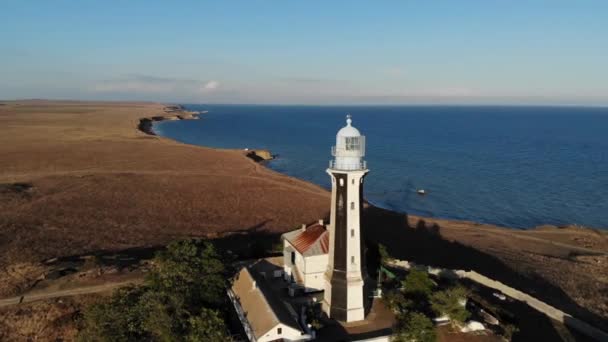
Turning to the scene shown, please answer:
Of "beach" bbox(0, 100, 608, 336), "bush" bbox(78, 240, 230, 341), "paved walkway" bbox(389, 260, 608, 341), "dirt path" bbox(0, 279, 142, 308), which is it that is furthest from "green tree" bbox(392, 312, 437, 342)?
"dirt path" bbox(0, 279, 142, 308)

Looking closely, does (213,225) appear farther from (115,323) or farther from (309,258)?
(115,323)

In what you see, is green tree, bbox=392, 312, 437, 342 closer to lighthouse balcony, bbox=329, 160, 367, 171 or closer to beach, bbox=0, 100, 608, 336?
lighthouse balcony, bbox=329, 160, 367, 171

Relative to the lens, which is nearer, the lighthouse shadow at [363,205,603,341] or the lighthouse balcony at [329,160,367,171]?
the lighthouse balcony at [329,160,367,171]

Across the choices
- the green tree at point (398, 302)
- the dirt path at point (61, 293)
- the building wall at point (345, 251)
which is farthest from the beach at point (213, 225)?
the building wall at point (345, 251)

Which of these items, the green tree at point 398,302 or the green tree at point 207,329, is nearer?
the green tree at point 207,329

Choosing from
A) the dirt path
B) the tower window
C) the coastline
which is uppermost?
the tower window

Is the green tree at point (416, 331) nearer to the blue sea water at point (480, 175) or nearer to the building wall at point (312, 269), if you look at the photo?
the building wall at point (312, 269)

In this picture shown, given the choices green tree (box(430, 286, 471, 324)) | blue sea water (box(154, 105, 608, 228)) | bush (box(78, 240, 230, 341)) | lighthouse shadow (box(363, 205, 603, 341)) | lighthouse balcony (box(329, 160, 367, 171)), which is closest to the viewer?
bush (box(78, 240, 230, 341))
